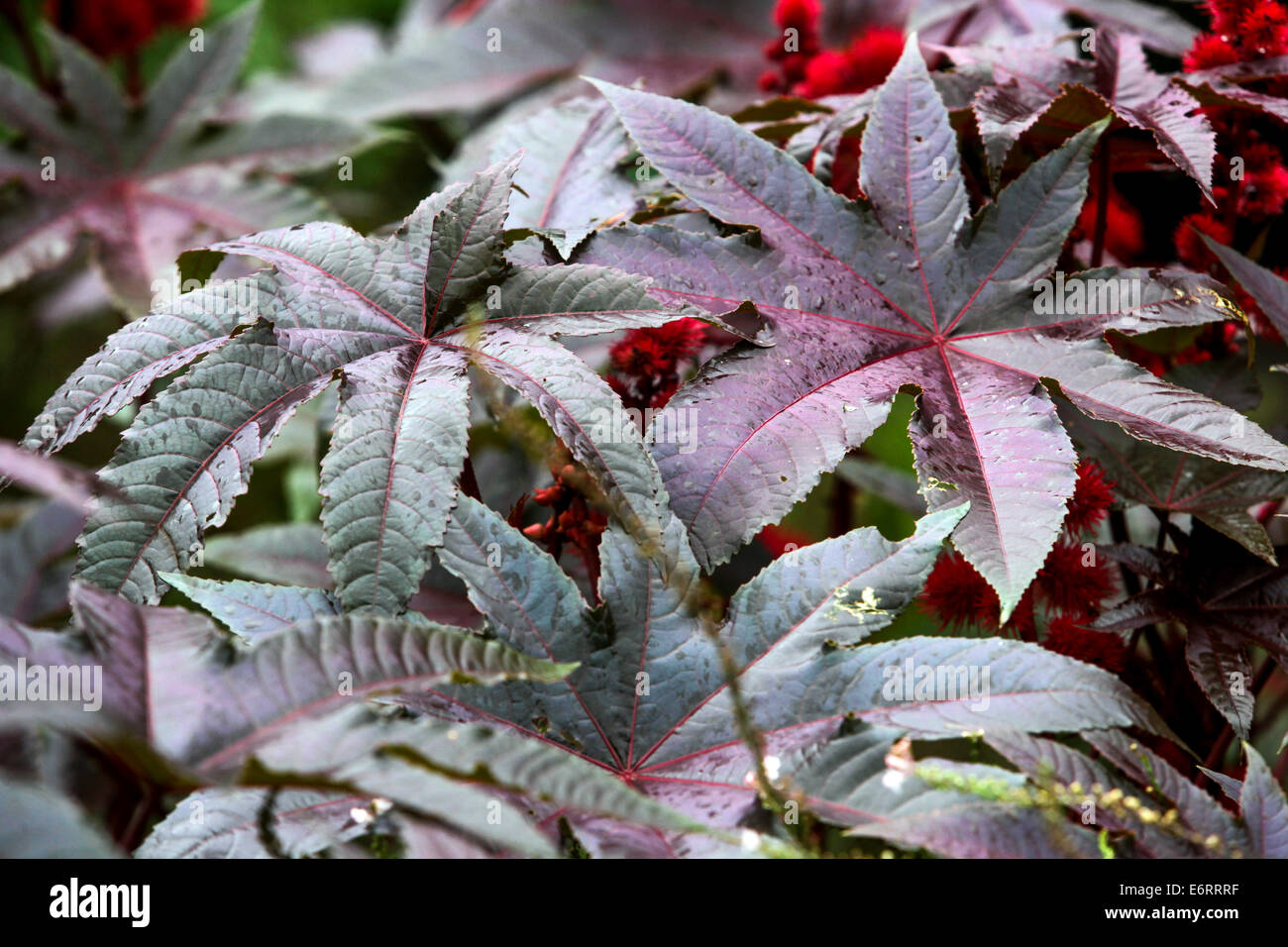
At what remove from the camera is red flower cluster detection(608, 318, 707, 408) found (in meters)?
0.78

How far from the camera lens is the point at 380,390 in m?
0.68

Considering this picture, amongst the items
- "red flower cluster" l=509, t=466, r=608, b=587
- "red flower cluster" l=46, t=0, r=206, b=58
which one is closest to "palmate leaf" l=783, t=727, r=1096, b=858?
"red flower cluster" l=509, t=466, r=608, b=587

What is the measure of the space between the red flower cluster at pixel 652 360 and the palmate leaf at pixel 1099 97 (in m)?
0.26

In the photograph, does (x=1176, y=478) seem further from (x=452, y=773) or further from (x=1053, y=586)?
(x=452, y=773)

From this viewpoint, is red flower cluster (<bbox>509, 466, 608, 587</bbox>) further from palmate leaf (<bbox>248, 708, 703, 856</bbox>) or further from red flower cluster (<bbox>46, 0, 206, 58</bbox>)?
red flower cluster (<bbox>46, 0, 206, 58</bbox>)

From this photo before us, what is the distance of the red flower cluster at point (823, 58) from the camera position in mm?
1007

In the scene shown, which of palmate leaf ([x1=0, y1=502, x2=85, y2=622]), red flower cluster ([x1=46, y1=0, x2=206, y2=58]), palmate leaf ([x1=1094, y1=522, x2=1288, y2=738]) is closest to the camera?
palmate leaf ([x1=1094, y1=522, x2=1288, y2=738])

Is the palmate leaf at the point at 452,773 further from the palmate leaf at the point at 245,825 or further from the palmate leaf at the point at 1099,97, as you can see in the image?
the palmate leaf at the point at 1099,97

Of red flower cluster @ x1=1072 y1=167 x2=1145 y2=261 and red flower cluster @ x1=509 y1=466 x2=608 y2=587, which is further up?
red flower cluster @ x1=1072 y1=167 x2=1145 y2=261

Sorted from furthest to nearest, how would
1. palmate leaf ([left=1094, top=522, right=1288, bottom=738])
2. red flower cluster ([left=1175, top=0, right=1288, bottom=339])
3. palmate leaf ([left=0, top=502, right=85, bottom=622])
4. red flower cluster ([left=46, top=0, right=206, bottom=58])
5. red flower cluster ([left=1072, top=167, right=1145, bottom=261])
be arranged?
red flower cluster ([left=46, top=0, right=206, bottom=58]) < palmate leaf ([left=0, top=502, right=85, bottom=622]) < red flower cluster ([left=1072, top=167, right=1145, bottom=261]) < red flower cluster ([left=1175, top=0, right=1288, bottom=339]) < palmate leaf ([left=1094, top=522, right=1288, bottom=738])

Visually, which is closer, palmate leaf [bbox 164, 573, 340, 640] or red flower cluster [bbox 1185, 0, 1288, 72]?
palmate leaf [bbox 164, 573, 340, 640]

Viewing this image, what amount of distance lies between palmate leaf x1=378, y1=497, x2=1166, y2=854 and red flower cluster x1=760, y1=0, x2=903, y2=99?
53cm

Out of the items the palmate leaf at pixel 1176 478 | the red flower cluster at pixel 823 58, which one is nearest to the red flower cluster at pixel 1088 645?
the palmate leaf at pixel 1176 478

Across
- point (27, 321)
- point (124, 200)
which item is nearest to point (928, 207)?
point (124, 200)
